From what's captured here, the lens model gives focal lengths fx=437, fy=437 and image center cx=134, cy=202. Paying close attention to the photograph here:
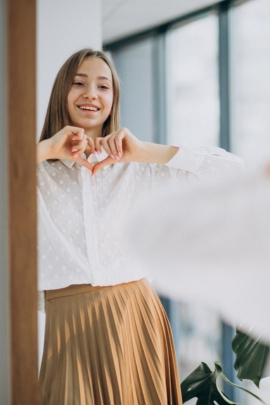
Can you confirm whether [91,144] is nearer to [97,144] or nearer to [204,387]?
[97,144]

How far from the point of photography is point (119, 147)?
0.70 metres

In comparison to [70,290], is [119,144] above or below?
above

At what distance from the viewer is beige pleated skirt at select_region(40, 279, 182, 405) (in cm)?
67

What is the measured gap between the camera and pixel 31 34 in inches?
27.7

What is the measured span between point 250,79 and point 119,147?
0.35 metres

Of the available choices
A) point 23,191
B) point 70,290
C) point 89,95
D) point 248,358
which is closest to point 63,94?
point 89,95

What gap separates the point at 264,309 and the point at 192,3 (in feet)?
1.76

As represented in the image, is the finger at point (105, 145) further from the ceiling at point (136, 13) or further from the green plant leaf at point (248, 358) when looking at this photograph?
the green plant leaf at point (248, 358)

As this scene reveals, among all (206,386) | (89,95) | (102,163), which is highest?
(89,95)

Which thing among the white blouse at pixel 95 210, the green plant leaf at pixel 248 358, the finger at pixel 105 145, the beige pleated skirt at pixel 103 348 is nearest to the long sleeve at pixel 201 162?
the white blouse at pixel 95 210

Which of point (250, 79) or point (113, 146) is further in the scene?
point (250, 79)

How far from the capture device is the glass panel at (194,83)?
0.79 meters

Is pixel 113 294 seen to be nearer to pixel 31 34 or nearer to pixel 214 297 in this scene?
pixel 214 297

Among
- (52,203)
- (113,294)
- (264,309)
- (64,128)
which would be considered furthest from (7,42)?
(264,309)
